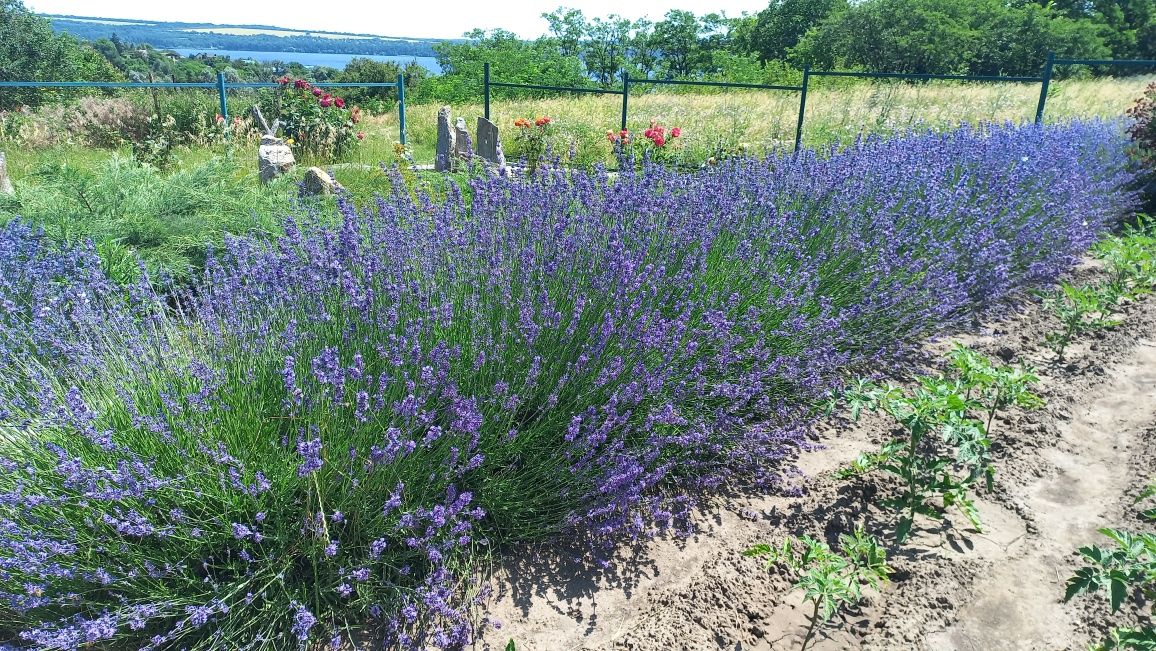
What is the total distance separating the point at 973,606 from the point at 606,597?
1150 mm

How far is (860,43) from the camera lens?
3366 centimetres

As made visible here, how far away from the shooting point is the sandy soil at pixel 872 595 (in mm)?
2082

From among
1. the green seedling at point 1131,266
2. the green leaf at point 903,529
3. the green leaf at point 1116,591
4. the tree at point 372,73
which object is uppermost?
the tree at point 372,73

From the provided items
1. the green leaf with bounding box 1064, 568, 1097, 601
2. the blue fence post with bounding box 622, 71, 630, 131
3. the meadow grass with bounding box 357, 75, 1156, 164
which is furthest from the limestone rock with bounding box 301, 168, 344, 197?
the green leaf with bounding box 1064, 568, 1097, 601

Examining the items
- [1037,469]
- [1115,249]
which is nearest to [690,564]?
[1037,469]

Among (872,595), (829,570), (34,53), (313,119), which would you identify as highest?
(34,53)

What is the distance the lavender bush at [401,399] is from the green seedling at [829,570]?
0.35 meters

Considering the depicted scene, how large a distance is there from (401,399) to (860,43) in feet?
122

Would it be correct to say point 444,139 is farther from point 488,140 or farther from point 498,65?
point 498,65

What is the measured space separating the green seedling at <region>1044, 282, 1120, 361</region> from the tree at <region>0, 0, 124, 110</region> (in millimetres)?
36175

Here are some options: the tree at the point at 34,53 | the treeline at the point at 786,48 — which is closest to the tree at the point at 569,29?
the treeline at the point at 786,48

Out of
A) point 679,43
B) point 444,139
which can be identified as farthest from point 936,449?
point 679,43

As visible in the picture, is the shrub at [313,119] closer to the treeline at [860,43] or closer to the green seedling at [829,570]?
the green seedling at [829,570]

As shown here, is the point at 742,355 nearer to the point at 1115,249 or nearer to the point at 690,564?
the point at 690,564
